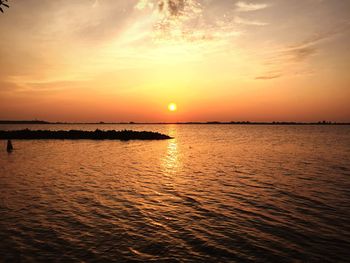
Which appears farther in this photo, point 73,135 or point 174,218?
point 73,135

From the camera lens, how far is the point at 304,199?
17797 millimetres

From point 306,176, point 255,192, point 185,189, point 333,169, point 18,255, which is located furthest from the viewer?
point 333,169

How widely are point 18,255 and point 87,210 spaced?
551cm

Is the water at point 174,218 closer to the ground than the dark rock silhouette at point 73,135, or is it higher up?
closer to the ground

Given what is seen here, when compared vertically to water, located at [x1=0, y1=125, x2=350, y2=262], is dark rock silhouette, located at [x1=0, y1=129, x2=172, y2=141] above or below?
above

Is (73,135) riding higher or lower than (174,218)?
higher

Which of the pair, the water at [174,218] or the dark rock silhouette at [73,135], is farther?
the dark rock silhouette at [73,135]

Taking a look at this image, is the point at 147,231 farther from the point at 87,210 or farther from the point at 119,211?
the point at 87,210

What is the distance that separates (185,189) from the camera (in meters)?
20.9

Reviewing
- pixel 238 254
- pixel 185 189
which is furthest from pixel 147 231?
pixel 185 189

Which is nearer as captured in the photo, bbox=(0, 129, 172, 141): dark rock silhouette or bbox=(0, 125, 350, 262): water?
bbox=(0, 125, 350, 262): water

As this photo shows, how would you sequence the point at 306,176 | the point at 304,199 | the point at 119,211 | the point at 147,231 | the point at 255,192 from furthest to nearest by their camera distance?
1. the point at 306,176
2. the point at 255,192
3. the point at 304,199
4. the point at 119,211
5. the point at 147,231

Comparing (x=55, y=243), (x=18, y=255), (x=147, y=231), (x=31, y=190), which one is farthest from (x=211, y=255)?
(x=31, y=190)

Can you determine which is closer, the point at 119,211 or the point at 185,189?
the point at 119,211
